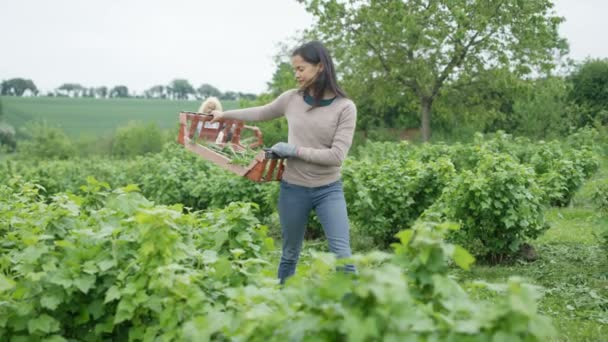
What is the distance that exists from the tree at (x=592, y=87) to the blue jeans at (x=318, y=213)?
1042 inches

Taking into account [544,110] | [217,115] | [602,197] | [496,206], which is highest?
[217,115]

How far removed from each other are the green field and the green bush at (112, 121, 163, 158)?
1.93m

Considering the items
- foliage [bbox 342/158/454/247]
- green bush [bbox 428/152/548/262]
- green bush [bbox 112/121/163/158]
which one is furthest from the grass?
green bush [bbox 112/121/163/158]

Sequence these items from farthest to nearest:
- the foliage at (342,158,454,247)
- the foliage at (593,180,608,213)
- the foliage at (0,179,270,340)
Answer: the foliage at (342,158,454,247), the foliage at (593,180,608,213), the foliage at (0,179,270,340)

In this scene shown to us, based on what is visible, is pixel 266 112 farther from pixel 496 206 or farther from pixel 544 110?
pixel 544 110

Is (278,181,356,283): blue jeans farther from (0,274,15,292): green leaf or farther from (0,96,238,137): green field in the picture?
(0,96,238,137): green field

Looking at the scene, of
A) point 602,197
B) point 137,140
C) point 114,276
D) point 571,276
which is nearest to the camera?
point 114,276

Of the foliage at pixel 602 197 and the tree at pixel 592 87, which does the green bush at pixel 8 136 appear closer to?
the tree at pixel 592 87

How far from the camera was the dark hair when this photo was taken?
4121 mm

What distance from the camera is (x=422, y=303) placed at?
239cm

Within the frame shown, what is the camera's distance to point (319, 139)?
4.14m

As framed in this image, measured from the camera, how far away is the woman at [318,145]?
4.08m

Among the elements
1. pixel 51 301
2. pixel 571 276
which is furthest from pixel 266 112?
pixel 571 276

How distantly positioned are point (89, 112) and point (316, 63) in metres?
49.1
